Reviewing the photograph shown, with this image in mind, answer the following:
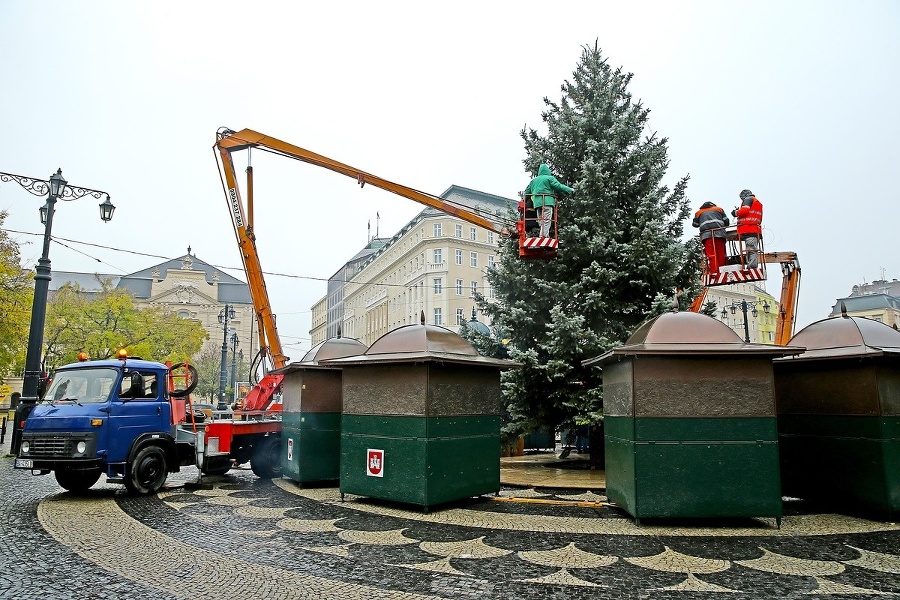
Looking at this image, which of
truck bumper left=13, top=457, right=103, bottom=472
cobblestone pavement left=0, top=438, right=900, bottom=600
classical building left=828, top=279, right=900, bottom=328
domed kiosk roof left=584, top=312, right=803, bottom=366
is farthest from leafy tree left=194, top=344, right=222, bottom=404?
classical building left=828, top=279, right=900, bottom=328

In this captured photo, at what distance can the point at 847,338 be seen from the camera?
9.95 meters

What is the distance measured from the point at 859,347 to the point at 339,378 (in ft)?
32.8

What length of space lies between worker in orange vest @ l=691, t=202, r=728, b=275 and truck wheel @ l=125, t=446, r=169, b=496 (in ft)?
40.3

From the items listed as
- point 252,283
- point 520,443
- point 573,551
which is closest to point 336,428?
point 252,283

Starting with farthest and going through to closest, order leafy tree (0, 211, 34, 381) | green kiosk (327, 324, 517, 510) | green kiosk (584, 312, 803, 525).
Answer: leafy tree (0, 211, 34, 381), green kiosk (327, 324, 517, 510), green kiosk (584, 312, 803, 525)

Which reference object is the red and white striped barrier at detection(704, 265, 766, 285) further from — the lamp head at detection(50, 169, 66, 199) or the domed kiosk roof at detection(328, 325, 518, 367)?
the lamp head at detection(50, 169, 66, 199)

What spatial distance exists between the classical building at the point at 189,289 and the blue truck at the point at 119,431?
271ft

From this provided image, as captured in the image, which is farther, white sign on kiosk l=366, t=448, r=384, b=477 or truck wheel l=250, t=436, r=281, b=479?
truck wheel l=250, t=436, r=281, b=479

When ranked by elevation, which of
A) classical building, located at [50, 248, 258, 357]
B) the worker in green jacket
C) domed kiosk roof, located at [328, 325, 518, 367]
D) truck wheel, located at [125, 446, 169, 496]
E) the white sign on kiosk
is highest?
classical building, located at [50, 248, 258, 357]

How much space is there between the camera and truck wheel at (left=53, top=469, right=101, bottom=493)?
11898mm

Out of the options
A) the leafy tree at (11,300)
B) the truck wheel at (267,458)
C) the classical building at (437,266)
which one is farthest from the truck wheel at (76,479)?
the classical building at (437,266)

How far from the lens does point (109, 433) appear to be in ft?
37.1

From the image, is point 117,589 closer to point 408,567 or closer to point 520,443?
point 408,567

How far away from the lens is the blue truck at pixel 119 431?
434 inches
